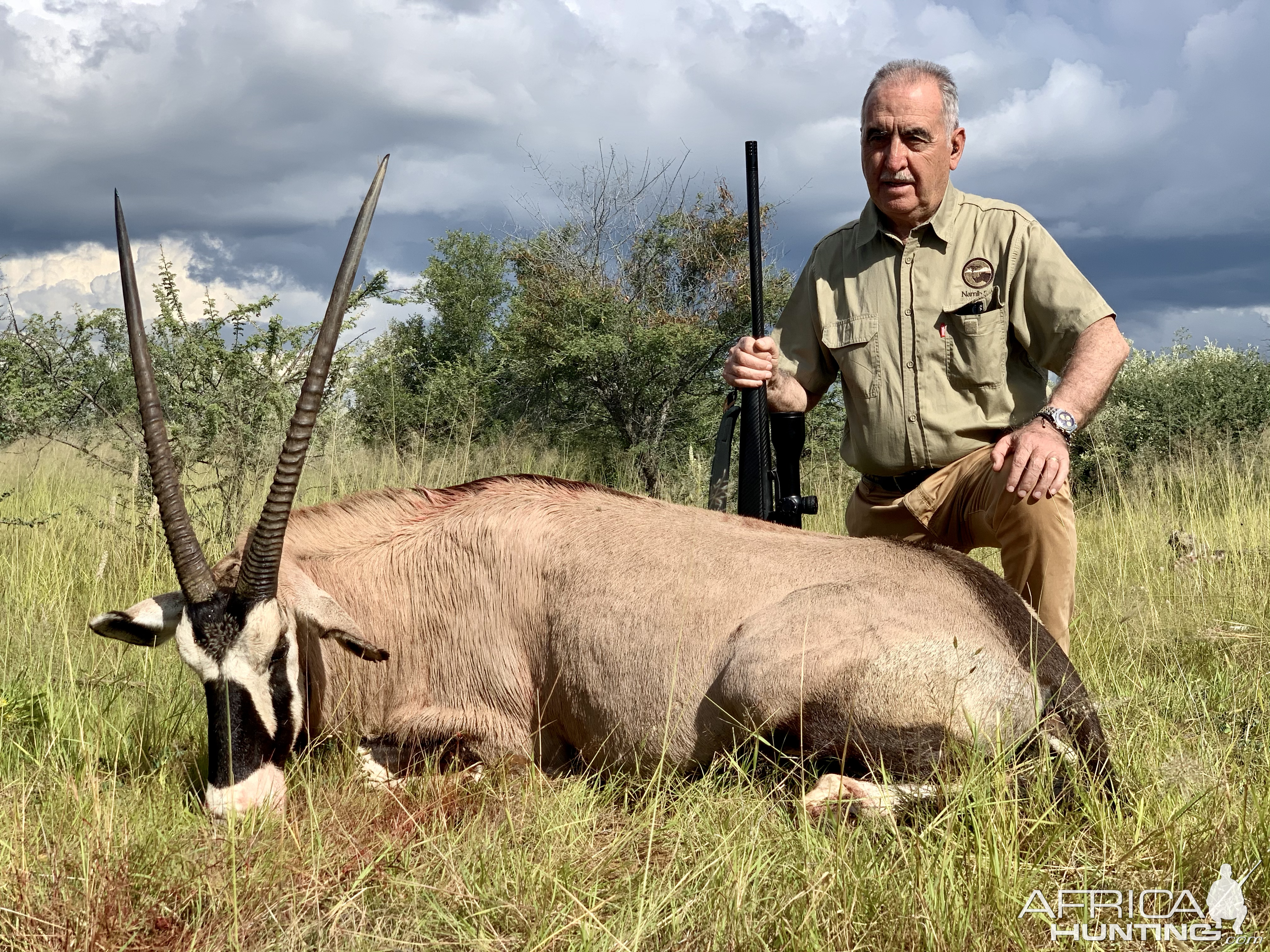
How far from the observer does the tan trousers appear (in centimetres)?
422

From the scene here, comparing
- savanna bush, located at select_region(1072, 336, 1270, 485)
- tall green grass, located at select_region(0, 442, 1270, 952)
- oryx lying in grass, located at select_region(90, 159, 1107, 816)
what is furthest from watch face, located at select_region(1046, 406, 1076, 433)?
savanna bush, located at select_region(1072, 336, 1270, 485)

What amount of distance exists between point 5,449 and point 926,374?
9922 mm

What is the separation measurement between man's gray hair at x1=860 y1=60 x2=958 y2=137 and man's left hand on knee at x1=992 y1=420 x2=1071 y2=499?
1771 mm

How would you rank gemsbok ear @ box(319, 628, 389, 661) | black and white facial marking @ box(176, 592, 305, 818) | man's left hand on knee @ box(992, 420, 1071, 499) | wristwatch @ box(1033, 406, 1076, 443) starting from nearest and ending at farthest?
black and white facial marking @ box(176, 592, 305, 818), gemsbok ear @ box(319, 628, 389, 661), man's left hand on knee @ box(992, 420, 1071, 499), wristwatch @ box(1033, 406, 1076, 443)

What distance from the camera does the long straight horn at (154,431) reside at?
338 centimetres

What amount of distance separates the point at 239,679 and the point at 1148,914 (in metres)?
2.70

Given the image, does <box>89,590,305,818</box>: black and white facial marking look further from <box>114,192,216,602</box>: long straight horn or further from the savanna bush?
the savanna bush

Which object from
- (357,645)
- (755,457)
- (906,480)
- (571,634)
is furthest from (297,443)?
(906,480)

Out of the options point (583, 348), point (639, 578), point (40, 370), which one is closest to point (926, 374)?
point (639, 578)

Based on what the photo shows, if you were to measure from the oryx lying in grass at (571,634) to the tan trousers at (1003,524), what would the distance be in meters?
0.73

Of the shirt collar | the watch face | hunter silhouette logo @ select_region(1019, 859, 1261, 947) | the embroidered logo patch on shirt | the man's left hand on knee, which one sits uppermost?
the shirt collar

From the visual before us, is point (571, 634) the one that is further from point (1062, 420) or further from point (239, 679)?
point (1062, 420)

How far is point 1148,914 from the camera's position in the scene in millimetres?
2457

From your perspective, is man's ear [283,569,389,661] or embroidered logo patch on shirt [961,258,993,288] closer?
man's ear [283,569,389,661]
